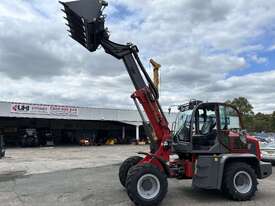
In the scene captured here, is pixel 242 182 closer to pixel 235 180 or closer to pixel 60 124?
pixel 235 180

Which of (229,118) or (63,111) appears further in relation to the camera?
(63,111)

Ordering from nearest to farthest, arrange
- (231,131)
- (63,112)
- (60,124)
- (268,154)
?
(231,131), (268,154), (63,112), (60,124)

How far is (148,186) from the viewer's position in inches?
420

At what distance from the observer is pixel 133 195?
10383 mm

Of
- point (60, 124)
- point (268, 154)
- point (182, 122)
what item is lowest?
point (268, 154)

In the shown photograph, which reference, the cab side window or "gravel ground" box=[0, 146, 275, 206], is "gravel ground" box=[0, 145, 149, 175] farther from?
the cab side window

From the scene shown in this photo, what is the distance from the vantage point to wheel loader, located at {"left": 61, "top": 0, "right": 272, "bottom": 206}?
11.4m

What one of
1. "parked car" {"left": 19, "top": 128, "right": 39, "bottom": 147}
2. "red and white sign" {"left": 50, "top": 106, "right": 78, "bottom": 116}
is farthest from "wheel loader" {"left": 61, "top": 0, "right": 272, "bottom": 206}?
"parked car" {"left": 19, "top": 128, "right": 39, "bottom": 147}

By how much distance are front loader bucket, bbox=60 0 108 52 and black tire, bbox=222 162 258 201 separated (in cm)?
481

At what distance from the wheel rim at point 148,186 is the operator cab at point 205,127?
5.05 ft

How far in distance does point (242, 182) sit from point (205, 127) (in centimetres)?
174

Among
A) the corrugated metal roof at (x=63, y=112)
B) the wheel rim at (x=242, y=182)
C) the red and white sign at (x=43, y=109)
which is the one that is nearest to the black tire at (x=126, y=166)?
the wheel rim at (x=242, y=182)

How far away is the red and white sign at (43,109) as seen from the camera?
49250 mm

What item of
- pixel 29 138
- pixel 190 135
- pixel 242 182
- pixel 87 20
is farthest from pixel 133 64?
pixel 29 138
